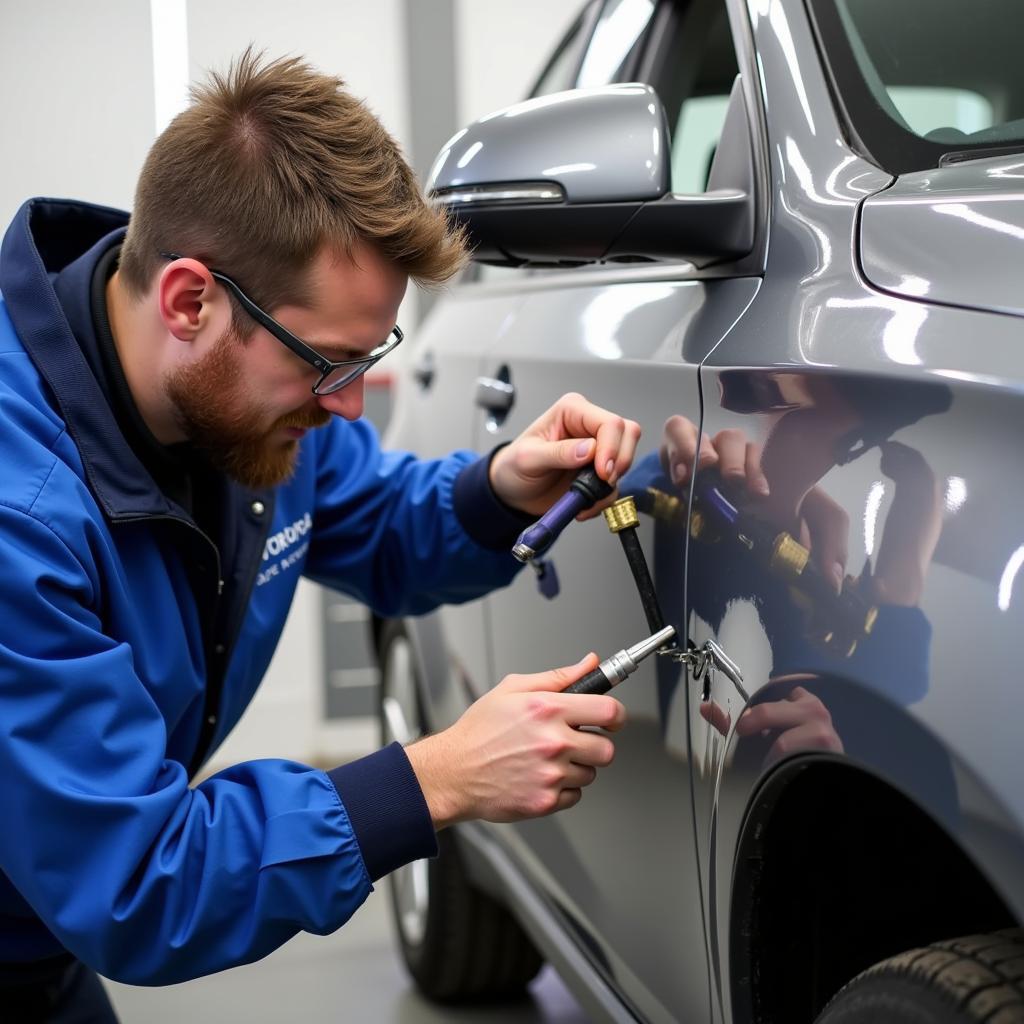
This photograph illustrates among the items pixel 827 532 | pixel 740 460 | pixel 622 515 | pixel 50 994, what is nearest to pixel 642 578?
pixel 622 515

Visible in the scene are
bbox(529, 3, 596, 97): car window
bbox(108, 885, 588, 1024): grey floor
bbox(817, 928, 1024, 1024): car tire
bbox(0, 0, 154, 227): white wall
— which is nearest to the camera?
bbox(817, 928, 1024, 1024): car tire

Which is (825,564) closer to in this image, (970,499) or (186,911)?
(970,499)

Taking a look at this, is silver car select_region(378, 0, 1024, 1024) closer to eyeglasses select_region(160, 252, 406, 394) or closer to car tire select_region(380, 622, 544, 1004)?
eyeglasses select_region(160, 252, 406, 394)

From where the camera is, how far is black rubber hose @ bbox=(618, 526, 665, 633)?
1.10m

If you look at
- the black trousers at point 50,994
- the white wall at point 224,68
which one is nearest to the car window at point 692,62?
the black trousers at point 50,994

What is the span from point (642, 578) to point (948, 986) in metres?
0.45

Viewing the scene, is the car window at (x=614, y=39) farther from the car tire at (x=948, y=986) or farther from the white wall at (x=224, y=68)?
the white wall at (x=224, y=68)

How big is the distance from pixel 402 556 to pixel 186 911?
72 centimetres

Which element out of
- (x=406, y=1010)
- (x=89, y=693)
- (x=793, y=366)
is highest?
(x=793, y=366)

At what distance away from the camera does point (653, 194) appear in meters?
1.11

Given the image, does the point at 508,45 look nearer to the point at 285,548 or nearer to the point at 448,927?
the point at 448,927

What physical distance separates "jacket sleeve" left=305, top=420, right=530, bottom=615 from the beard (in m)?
0.32

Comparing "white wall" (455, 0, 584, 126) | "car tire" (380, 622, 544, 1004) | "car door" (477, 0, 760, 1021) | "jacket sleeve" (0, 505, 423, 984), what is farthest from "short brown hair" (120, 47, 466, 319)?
"white wall" (455, 0, 584, 126)

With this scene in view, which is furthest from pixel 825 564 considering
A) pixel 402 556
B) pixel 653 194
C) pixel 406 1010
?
pixel 406 1010
